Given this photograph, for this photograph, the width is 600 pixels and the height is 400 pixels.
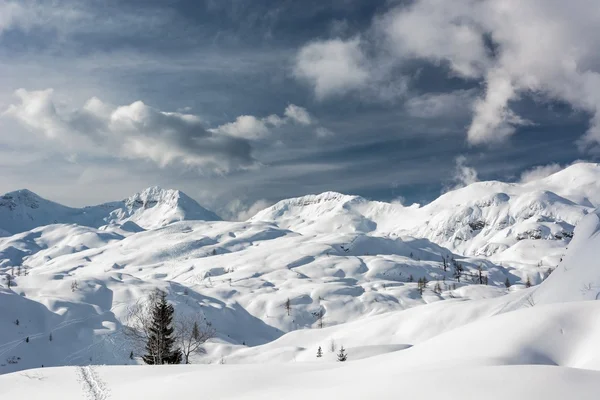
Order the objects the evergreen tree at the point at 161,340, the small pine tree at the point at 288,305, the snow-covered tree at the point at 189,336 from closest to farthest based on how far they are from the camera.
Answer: the evergreen tree at the point at 161,340 < the snow-covered tree at the point at 189,336 < the small pine tree at the point at 288,305

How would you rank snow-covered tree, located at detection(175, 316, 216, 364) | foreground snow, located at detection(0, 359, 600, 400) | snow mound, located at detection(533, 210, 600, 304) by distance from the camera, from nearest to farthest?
foreground snow, located at detection(0, 359, 600, 400) < snow mound, located at detection(533, 210, 600, 304) < snow-covered tree, located at detection(175, 316, 216, 364)

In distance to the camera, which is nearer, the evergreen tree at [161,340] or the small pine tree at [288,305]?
the evergreen tree at [161,340]

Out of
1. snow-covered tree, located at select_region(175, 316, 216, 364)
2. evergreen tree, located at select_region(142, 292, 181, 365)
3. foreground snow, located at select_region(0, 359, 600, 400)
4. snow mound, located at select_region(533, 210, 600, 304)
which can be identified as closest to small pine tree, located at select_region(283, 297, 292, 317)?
snow-covered tree, located at select_region(175, 316, 216, 364)

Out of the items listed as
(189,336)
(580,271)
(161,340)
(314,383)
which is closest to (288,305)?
(189,336)

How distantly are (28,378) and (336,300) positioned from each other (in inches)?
7257

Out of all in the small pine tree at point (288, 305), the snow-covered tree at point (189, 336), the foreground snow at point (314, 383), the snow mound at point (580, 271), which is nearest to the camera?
the foreground snow at point (314, 383)

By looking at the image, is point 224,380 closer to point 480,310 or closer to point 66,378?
point 66,378

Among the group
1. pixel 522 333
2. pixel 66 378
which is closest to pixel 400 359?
pixel 522 333

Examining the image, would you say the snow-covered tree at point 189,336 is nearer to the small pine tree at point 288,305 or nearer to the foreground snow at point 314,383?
the foreground snow at point 314,383

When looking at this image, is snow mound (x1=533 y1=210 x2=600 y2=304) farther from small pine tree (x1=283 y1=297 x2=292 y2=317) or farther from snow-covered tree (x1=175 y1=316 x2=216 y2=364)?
small pine tree (x1=283 y1=297 x2=292 y2=317)

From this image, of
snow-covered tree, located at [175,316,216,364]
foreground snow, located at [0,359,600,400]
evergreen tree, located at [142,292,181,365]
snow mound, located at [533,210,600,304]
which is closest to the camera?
foreground snow, located at [0,359,600,400]

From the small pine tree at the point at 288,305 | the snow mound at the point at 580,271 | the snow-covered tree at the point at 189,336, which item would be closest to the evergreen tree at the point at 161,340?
the snow-covered tree at the point at 189,336

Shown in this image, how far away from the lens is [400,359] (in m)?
15.3

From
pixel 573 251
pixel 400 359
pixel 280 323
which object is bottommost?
pixel 280 323
